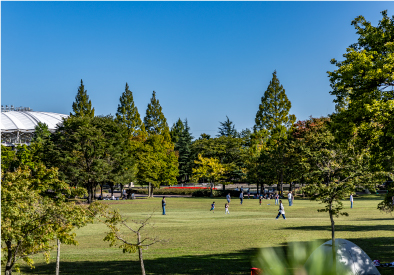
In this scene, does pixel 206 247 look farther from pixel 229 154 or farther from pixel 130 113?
pixel 130 113

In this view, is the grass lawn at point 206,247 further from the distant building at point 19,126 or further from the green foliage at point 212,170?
the distant building at point 19,126

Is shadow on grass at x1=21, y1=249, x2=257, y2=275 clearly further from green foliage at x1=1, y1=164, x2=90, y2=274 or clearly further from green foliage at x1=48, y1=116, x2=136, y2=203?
green foliage at x1=48, y1=116, x2=136, y2=203

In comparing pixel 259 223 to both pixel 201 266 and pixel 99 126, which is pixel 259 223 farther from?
pixel 99 126

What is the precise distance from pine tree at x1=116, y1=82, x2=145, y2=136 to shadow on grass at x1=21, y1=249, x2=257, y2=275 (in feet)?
255

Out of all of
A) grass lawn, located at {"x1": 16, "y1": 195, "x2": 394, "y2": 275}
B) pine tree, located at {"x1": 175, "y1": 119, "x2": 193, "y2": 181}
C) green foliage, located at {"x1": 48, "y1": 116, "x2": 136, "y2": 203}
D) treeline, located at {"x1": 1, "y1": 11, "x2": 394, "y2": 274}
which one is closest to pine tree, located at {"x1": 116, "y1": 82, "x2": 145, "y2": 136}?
treeline, located at {"x1": 1, "y1": 11, "x2": 394, "y2": 274}

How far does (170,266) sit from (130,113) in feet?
266

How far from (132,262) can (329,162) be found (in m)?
11.4

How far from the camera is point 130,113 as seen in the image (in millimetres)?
94625

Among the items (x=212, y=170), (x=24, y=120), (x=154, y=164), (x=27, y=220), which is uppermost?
(x=24, y=120)

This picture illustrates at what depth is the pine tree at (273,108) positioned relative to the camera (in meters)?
78.6

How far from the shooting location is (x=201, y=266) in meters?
15.3

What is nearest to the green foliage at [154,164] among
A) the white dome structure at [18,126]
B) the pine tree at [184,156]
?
the pine tree at [184,156]

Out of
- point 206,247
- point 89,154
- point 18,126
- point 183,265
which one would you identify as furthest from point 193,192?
point 183,265

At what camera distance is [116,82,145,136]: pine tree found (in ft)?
308
